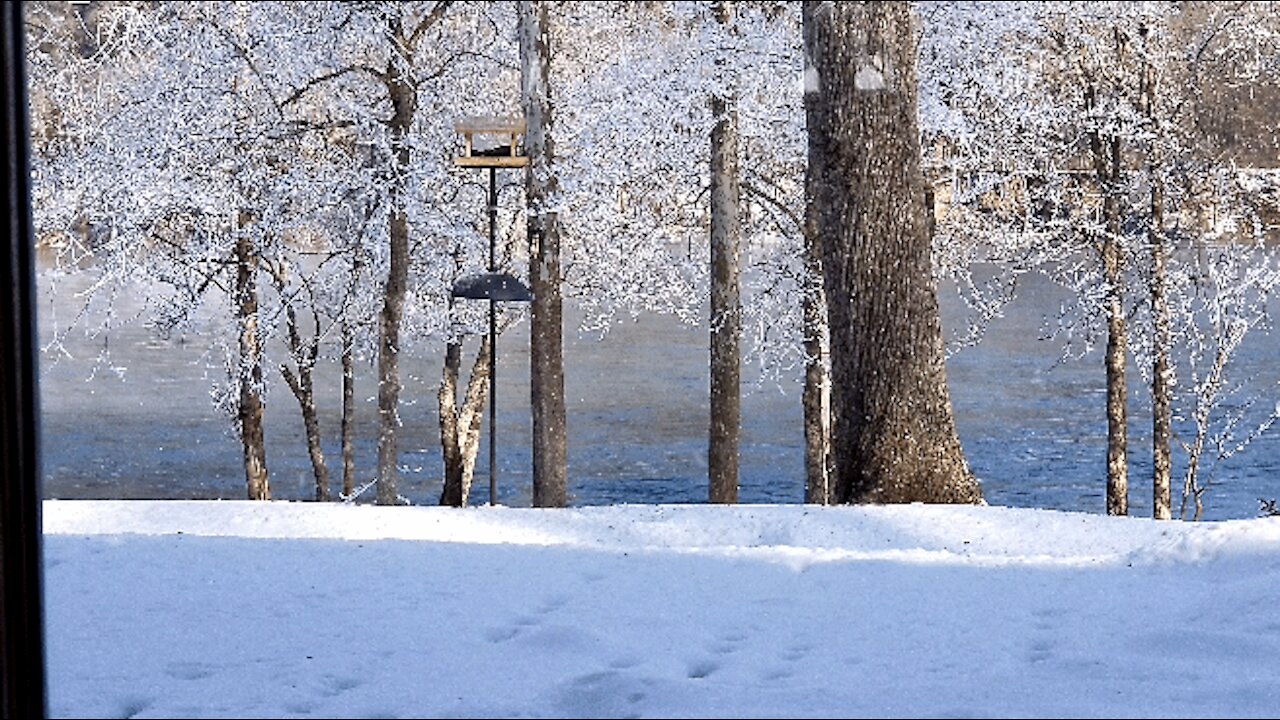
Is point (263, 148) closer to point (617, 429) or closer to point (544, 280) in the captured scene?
point (544, 280)

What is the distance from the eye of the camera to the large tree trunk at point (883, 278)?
256 inches

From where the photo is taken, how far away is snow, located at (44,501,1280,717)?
10.4 ft

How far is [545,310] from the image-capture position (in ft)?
36.1

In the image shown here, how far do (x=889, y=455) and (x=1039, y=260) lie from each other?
705cm

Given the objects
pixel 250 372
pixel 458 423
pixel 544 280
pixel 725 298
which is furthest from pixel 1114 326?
pixel 250 372

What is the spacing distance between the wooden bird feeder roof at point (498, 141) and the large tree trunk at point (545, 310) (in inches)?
12.8

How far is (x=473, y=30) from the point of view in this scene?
1318 cm

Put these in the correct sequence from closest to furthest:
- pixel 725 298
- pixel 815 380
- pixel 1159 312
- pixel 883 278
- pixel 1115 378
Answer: pixel 883 278
pixel 725 298
pixel 1159 312
pixel 1115 378
pixel 815 380

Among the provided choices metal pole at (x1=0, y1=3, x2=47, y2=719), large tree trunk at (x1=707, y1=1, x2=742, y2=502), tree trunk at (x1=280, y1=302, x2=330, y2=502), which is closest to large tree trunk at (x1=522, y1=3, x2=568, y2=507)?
large tree trunk at (x1=707, y1=1, x2=742, y2=502)

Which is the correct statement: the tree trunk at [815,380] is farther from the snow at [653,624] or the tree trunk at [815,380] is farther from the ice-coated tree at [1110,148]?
the snow at [653,624]

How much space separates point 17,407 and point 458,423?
13.1 meters

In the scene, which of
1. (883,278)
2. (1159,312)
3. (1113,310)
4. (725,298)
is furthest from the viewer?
(1113,310)

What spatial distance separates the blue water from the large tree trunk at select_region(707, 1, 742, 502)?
4.87m

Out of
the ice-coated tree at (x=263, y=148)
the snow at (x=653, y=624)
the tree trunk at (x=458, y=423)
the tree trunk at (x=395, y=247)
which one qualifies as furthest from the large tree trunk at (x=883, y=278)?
the tree trunk at (x=458, y=423)
